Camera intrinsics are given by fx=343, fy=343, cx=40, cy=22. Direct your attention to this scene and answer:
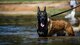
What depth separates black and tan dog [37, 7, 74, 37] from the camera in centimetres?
1145

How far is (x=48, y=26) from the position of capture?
1173 centimetres

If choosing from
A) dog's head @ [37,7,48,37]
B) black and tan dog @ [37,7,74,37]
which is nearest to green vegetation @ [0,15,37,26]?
black and tan dog @ [37,7,74,37]

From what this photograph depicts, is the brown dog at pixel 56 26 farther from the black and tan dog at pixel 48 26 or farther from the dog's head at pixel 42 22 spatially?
the dog's head at pixel 42 22

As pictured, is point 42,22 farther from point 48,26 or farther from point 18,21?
point 18,21

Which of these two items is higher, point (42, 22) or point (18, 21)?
point (42, 22)

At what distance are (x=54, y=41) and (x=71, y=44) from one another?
2.61ft

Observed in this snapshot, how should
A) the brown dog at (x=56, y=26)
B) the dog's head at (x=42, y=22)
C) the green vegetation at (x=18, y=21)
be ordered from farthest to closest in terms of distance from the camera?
1. the green vegetation at (x=18, y=21)
2. the brown dog at (x=56, y=26)
3. the dog's head at (x=42, y=22)

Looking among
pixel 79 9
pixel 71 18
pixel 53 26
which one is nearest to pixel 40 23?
pixel 53 26

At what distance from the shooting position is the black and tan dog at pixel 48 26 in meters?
11.5

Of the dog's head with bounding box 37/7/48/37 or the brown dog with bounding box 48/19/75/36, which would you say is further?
the brown dog with bounding box 48/19/75/36

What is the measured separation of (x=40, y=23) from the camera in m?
11.5

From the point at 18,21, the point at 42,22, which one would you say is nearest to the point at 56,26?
the point at 42,22

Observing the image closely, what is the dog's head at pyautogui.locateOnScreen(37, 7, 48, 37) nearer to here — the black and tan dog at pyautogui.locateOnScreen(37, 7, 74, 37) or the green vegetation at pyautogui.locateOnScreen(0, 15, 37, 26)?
the black and tan dog at pyautogui.locateOnScreen(37, 7, 74, 37)

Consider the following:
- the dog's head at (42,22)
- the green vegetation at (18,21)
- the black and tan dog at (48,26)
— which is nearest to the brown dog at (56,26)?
the black and tan dog at (48,26)
